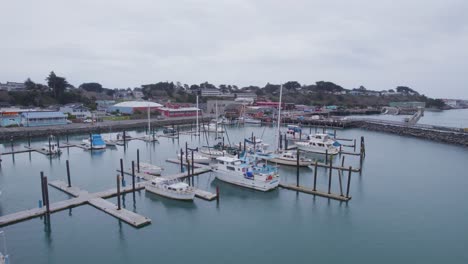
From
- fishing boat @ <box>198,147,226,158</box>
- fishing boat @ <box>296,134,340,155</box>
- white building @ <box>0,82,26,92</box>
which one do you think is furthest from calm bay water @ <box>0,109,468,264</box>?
white building @ <box>0,82,26,92</box>

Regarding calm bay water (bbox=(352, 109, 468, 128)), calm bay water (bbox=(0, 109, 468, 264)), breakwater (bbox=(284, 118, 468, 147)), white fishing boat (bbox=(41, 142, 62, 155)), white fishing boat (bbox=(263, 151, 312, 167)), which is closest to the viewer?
calm bay water (bbox=(0, 109, 468, 264))

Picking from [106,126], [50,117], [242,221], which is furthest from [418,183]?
[50,117]

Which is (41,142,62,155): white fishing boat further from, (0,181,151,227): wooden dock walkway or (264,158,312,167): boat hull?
(264,158,312,167): boat hull

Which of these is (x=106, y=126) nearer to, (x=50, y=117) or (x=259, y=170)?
(x=50, y=117)

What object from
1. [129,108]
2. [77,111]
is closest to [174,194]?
[77,111]

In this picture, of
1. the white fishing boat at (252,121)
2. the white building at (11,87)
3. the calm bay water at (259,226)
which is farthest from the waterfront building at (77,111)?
the white building at (11,87)
